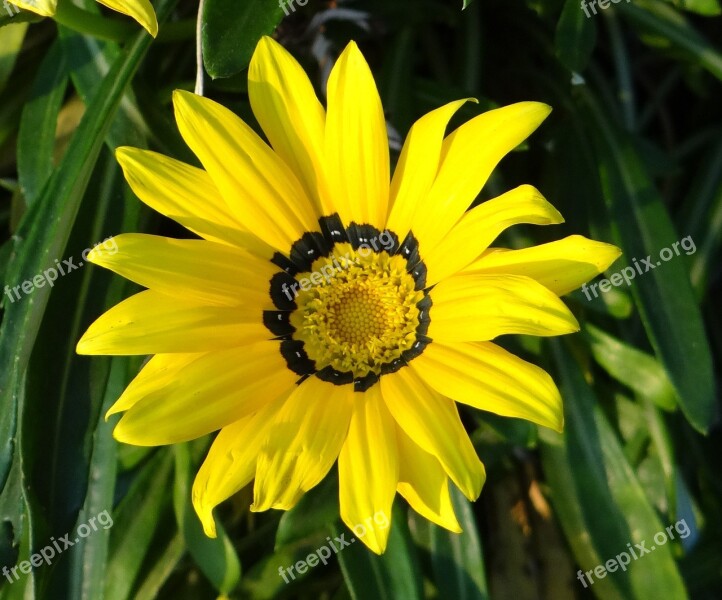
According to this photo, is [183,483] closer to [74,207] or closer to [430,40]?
[74,207]

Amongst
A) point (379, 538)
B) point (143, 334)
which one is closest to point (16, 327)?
point (143, 334)

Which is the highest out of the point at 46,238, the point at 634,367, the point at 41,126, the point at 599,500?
the point at 41,126

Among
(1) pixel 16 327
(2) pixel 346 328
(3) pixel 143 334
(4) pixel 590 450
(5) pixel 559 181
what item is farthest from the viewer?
(5) pixel 559 181

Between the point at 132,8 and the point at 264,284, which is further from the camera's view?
the point at 264,284

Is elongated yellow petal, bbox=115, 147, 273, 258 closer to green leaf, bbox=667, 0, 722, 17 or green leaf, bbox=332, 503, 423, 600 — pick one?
green leaf, bbox=332, 503, 423, 600

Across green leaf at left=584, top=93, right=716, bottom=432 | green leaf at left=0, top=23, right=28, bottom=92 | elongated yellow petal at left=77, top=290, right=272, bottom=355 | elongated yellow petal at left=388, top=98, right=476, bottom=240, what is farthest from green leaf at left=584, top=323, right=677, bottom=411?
green leaf at left=0, top=23, right=28, bottom=92

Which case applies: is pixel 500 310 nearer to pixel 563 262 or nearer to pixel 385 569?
pixel 563 262

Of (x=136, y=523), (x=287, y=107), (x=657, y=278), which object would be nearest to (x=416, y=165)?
(x=287, y=107)

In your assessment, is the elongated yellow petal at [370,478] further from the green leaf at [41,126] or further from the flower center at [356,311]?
the green leaf at [41,126]
